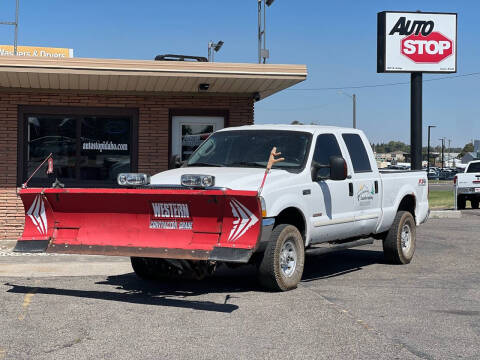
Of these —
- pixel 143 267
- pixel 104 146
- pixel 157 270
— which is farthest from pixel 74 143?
pixel 157 270

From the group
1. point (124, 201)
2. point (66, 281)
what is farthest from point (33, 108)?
point (124, 201)

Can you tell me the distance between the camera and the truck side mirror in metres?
9.70

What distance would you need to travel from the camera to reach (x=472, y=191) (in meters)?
28.6

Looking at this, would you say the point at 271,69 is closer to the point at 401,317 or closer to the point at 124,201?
the point at 124,201

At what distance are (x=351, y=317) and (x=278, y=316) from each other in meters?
0.75

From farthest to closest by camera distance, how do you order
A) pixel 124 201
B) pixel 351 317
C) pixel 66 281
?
pixel 66 281 < pixel 124 201 < pixel 351 317

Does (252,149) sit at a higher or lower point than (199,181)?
higher

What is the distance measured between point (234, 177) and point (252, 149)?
4.50ft

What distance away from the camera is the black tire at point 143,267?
9.95 meters

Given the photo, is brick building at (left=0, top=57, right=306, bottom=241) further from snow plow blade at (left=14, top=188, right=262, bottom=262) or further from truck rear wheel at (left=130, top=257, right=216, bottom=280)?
snow plow blade at (left=14, top=188, right=262, bottom=262)

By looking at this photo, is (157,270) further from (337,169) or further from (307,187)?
(337,169)

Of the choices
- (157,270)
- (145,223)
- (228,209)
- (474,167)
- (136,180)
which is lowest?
(157,270)

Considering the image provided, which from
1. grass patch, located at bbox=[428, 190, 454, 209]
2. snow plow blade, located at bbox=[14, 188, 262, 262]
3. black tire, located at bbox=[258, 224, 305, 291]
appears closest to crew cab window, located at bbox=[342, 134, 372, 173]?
black tire, located at bbox=[258, 224, 305, 291]

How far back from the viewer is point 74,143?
53.3ft
